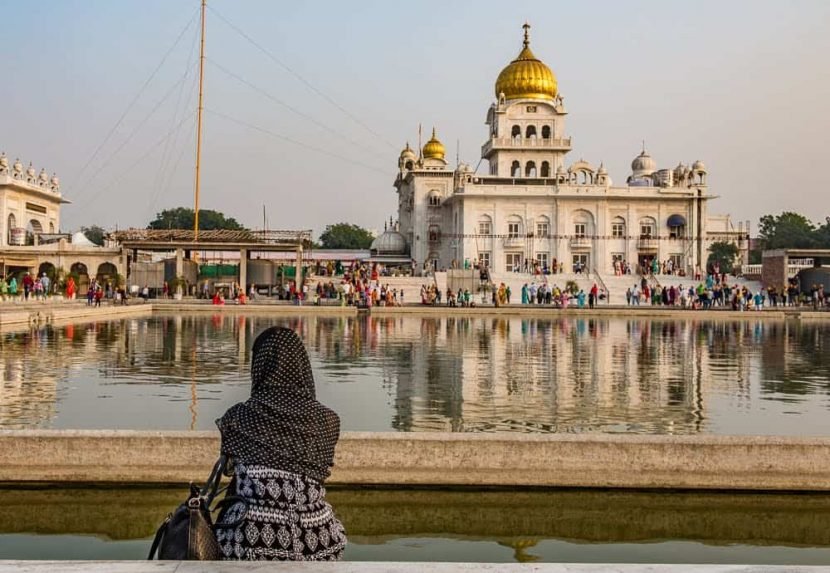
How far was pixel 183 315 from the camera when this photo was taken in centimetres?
3616

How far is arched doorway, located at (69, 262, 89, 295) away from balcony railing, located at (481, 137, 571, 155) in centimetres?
2907

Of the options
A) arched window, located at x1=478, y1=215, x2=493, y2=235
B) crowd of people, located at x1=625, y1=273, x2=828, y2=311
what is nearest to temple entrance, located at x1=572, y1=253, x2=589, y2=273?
arched window, located at x1=478, y1=215, x2=493, y2=235

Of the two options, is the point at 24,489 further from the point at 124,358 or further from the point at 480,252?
the point at 480,252

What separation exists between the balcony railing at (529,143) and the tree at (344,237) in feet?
136

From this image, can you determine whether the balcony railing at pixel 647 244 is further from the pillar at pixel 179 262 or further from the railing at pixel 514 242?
the pillar at pixel 179 262

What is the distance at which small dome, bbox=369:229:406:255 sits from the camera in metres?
70.9

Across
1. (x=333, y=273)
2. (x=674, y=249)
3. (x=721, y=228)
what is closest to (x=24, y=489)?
(x=333, y=273)

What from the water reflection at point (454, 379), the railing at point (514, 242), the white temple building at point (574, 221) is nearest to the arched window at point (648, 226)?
the white temple building at point (574, 221)

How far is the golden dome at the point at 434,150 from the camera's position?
241ft

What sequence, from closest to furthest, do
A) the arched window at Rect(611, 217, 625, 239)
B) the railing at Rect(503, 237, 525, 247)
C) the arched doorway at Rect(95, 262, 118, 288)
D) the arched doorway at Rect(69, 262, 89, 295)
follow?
the arched doorway at Rect(95, 262, 118, 288)
the arched doorway at Rect(69, 262, 89, 295)
the railing at Rect(503, 237, 525, 247)
the arched window at Rect(611, 217, 625, 239)

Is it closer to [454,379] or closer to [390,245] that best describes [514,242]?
[390,245]

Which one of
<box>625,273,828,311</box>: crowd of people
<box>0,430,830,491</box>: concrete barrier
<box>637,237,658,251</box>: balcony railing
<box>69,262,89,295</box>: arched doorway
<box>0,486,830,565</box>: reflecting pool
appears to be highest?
<box>637,237,658,251</box>: balcony railing

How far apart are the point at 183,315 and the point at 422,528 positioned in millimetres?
30468

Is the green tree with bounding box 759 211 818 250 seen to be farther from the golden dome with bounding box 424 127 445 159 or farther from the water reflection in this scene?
the water reflection
